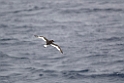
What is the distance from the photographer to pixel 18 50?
67.6 m

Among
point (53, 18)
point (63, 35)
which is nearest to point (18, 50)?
point (63, 35)

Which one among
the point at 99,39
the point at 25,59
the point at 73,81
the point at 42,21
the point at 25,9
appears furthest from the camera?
the point at 25,9

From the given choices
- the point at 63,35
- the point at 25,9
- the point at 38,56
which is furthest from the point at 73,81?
the point at 25,9

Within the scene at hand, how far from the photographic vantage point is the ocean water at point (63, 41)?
6050 centimetres

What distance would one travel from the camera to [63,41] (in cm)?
6988

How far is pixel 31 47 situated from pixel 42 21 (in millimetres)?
11181

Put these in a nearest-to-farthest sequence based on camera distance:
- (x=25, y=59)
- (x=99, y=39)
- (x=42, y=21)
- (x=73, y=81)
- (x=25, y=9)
Answer: (x=73, y=81), (x=25, y=59), (x=99, y=39), (x=42, y=21), (x=25, y=9)

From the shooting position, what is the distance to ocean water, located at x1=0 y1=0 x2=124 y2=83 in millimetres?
60500

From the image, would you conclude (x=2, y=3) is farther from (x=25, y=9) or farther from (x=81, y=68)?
(x=81, y=68)

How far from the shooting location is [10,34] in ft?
239

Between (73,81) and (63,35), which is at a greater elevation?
(63,35)

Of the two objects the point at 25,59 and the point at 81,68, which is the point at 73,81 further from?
the point at 25,59

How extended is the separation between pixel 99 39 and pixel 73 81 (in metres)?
13.2

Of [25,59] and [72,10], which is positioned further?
[72,10]
